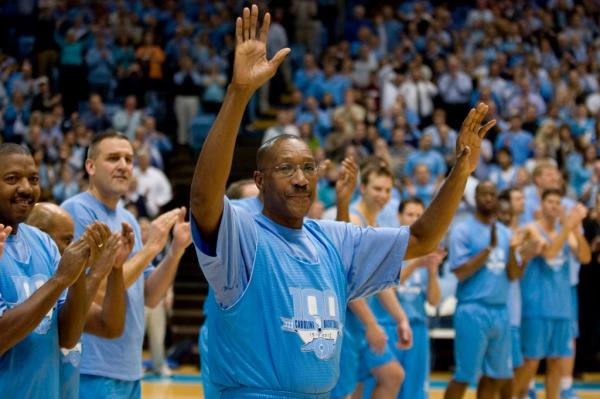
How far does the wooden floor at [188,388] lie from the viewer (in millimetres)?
10984

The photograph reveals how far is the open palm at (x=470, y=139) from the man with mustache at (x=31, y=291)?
58.1 inches

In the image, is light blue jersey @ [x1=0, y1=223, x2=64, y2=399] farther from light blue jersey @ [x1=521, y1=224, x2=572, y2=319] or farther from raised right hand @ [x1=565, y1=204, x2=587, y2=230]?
light blue jersey @ [x1=521, y1=224, x2=572, y2=319]

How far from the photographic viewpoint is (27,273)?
13.9 ft

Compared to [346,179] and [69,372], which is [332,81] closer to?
[346,179]

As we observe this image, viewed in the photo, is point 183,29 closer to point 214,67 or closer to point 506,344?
point 214,67

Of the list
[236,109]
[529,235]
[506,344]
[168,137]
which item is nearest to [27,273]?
[236,109]

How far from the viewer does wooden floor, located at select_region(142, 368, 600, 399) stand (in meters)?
11.0

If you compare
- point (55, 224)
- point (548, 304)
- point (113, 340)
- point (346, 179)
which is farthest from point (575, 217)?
point (55, 224)

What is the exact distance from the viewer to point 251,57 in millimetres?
3672

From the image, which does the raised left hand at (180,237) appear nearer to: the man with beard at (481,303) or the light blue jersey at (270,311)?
the light blue jersey at (270,311)

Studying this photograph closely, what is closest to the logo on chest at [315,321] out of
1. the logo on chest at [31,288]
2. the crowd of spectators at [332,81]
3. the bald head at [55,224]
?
the logo on chest at [31,288]

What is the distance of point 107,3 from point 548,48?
29.1 ft

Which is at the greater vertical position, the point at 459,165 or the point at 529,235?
the point at 459,165

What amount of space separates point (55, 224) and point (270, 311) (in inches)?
63.5
